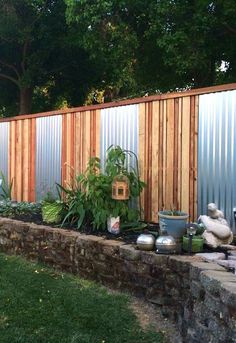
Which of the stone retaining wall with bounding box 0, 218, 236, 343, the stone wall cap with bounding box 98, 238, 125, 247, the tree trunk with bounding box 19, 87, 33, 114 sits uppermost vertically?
the tree trunk with bounding box 19, 87, 33, 114

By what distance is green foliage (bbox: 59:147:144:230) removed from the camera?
18.0 ft

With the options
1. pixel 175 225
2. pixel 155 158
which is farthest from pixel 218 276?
pixel 155 158

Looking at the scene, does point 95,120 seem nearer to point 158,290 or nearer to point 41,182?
point 41,182

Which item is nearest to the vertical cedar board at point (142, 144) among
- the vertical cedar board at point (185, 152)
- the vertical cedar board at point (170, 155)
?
the vertical cedar board at point (170, 155)

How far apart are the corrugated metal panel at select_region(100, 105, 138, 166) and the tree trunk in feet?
33.7

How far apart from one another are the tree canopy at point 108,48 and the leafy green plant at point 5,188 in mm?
5260

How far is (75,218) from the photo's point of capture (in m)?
6.05

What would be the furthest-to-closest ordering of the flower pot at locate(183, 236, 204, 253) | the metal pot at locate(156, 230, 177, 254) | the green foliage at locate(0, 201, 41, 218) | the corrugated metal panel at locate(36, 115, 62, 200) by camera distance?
the corrugated metal panel at locate(36, 115, 62, 200)
the green foliage at locate(0, 201, 41, 218)
the flower pot at locate(183, 236, 204, 253)
the metal pot at locate(156, 230, 177, 254)

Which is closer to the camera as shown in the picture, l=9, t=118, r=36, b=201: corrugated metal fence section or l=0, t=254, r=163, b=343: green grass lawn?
l=0, t=254, r=163, b=343: green grass lawn

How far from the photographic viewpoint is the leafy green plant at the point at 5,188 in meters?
8.52

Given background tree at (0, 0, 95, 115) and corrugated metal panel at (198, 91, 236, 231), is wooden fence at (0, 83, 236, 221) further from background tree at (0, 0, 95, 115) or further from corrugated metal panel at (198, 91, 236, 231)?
background tree at (0, 0, 95, 115)

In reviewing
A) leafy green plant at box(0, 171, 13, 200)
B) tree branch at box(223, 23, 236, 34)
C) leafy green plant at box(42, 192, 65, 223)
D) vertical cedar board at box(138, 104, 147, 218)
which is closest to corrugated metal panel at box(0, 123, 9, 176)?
leafy green plant at box(0, 171, 13, 200)

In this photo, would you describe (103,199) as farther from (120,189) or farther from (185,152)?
(185,152)

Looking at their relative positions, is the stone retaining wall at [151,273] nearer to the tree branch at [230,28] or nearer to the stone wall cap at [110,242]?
the stone wall cap at [110,242]
